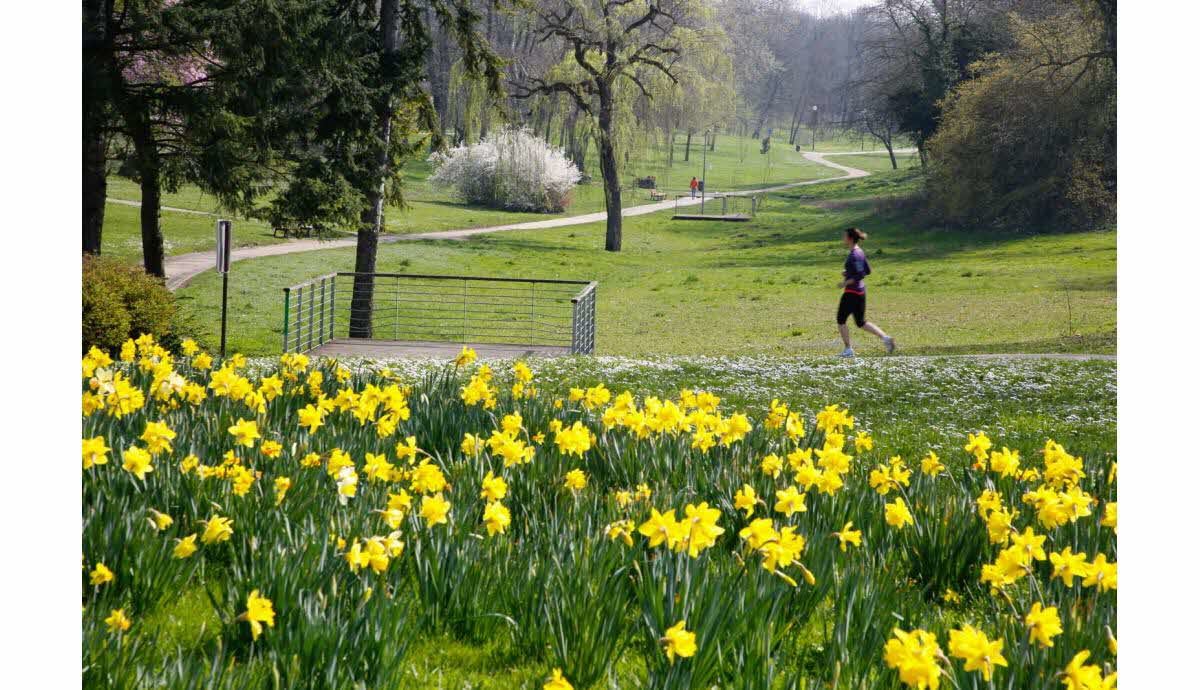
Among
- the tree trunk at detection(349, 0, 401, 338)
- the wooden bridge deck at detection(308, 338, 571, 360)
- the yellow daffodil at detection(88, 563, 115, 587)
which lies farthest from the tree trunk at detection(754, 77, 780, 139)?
the yellow daffodil at detection(88, 563, 115, 587)

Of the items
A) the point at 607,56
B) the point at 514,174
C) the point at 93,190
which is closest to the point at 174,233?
the point at 607,56

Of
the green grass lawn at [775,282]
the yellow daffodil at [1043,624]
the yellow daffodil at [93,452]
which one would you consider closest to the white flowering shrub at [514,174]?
the green grass lawn at [775,282]

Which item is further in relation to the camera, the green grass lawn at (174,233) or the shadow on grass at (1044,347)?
the green grass lawn at (174,233)

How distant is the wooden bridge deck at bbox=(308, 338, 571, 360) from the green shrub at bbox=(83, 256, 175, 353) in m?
2.35

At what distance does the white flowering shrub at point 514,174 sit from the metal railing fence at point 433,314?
40.4 feet

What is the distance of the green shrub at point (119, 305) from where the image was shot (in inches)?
325

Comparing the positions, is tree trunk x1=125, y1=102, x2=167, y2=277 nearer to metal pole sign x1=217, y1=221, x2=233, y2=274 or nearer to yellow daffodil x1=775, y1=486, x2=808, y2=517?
metal pole sign x1=217, y1=221, x2=233, y2=274

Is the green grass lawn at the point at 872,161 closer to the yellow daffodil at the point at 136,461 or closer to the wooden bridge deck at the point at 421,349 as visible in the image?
the wooden bridge deck at the point at 421,349

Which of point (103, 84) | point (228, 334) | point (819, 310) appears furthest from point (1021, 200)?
point (103, 84)

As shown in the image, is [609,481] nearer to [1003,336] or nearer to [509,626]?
[509,626]

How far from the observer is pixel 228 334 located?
1438cm

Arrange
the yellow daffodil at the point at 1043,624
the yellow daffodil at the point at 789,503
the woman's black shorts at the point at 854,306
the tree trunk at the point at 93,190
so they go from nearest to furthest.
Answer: the yellow daffodil at the point at 1043,624
the yellow daffodil at the point at 789,503
the tree trunk at the point at 93,190
the woman's black shorts at the point at 854,306

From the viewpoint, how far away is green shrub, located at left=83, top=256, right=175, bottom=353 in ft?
27.1

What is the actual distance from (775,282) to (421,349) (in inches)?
452
